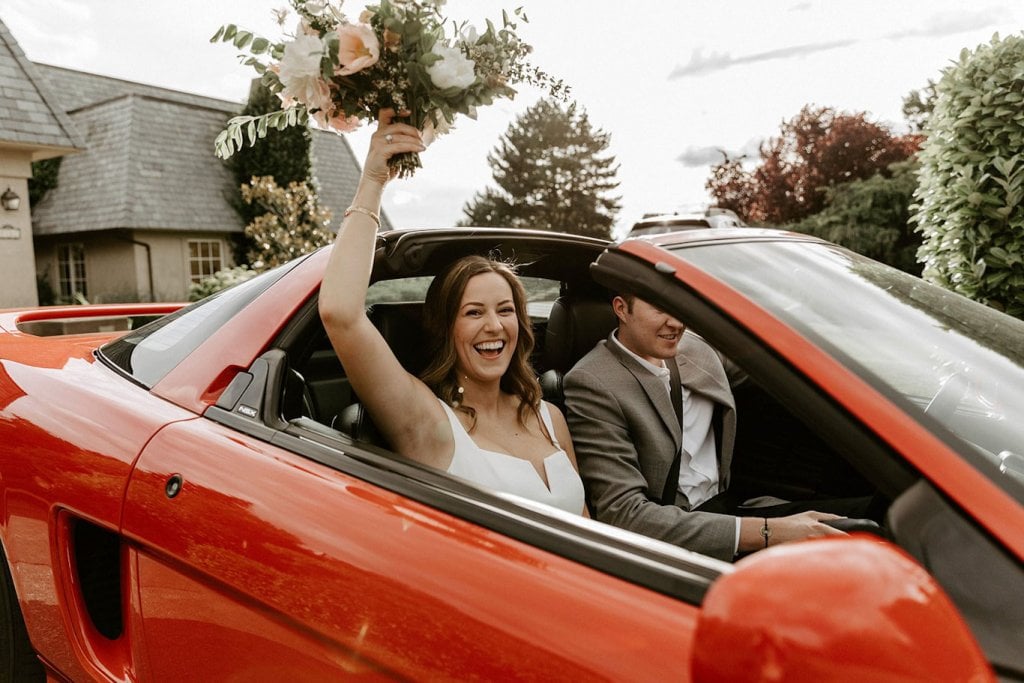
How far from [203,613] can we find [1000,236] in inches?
216

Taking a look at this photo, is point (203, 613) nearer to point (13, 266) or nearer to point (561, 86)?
point (561, 86)

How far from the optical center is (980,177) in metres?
5.20

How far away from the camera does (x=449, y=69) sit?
1638 millimetres

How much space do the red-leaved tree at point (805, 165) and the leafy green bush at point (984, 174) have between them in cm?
2518

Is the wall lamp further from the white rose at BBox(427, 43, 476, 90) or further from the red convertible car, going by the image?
the white rose at BBox(427, 43, 476, 90)

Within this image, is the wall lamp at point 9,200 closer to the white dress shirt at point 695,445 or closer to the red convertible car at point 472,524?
the red convertible car at point 472,524

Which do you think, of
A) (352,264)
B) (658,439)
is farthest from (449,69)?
(658,439)

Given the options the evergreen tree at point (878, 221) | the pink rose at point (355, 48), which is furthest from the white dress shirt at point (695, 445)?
the evergreen tree at point (878, 221)

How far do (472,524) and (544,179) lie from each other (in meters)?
52.2

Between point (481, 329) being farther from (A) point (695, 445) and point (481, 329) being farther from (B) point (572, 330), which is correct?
(A) point (695, 445)

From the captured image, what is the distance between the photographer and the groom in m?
1.85

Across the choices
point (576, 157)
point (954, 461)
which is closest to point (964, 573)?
point (954, 461)

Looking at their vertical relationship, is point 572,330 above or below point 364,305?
below

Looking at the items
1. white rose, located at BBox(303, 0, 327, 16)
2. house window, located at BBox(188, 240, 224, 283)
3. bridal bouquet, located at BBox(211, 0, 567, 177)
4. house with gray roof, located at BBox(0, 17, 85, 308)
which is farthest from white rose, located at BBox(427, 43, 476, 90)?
house window, located at BBox(188, 240, 224, 283)
